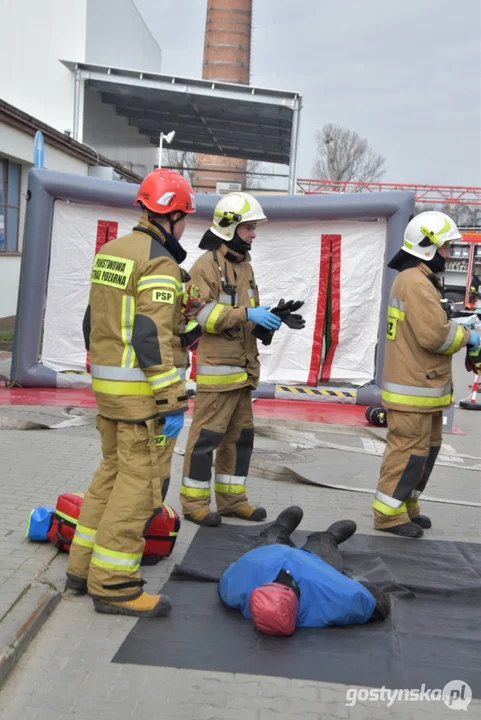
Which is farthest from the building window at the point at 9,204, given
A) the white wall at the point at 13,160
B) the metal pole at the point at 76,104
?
the metal pole at the point at 76,104

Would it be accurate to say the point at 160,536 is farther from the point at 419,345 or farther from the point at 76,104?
the point at 76,104

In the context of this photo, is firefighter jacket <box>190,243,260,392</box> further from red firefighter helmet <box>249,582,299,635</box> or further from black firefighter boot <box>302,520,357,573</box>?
red firefighter helmet <box>249,582,299,635</box>

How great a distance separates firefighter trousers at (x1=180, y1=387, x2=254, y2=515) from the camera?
571 centimetres

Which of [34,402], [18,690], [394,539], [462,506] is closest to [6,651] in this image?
[18,690]

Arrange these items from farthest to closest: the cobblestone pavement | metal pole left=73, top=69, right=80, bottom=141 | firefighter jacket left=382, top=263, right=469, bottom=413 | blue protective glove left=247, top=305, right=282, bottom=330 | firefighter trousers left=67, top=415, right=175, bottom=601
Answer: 1. metal pole left=73, top=69, right=80, bottom=141
2. blue protective glove left=247, top=305, right=282, bottom=330
3. firefighter jacket left=382, top=263, right=469, bottom=413
4. firefighter trousers left=67, top=415, right=175, bottom=601
5. the cobblestone pavement

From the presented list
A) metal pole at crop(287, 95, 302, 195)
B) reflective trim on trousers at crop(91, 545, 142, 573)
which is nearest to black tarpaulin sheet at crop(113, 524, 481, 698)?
reflective trim on trousers at crop(91, 545, 142, 573)

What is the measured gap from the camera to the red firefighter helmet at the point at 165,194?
13.8 feet

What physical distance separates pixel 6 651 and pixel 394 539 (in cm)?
291

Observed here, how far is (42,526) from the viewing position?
15.9 feet

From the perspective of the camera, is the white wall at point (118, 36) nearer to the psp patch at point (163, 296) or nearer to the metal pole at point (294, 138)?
the metal pole at point (294, 138)

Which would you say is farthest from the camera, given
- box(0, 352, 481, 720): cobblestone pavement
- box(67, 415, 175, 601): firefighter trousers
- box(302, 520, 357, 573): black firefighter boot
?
box(302, 520, 357, 573): black firefighter boot

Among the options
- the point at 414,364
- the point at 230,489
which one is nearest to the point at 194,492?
the point at 230,489

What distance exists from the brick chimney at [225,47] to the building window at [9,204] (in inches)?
747

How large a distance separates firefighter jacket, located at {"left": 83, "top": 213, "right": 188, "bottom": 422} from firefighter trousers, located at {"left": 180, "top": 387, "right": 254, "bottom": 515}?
5.25 feet
